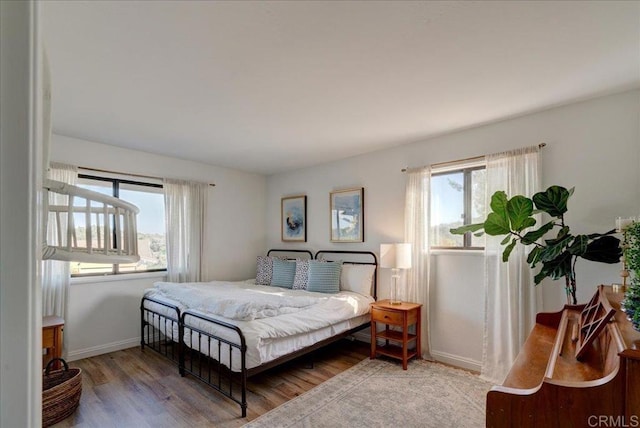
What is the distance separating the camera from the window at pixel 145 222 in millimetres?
3910

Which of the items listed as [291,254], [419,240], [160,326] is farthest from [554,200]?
[160,326]

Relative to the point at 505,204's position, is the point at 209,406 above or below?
below

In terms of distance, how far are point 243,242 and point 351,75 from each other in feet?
12.0

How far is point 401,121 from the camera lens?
3080 millimetres

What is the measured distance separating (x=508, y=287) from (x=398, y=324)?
1077 mm

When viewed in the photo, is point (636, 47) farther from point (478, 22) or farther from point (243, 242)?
point (243, 242)

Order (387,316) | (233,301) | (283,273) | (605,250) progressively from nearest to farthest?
(605,250)
(233,301)
(387,316)
(283,273)

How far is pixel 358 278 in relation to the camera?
399 cm

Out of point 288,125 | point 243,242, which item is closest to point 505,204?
point 288,125

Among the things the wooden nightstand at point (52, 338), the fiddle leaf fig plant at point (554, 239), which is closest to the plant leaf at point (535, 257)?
the fiddle leaf fig plant at point (554, 239)

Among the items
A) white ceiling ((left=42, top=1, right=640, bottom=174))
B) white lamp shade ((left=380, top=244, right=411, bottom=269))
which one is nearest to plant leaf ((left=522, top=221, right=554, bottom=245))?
white ceiling ((left=42, top=1, right=640, bottom=174))

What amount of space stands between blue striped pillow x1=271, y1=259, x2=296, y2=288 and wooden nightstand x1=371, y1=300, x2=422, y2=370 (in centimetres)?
135

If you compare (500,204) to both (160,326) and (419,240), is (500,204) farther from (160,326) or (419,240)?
(160,326)

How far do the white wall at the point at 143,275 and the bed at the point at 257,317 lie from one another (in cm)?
35
